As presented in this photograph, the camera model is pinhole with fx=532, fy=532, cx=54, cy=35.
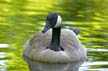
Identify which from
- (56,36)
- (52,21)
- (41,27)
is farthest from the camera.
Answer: (41,27)

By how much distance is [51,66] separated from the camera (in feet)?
37.0

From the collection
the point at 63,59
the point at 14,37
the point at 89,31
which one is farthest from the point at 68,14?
the point at 63,59

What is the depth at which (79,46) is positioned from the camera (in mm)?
11812

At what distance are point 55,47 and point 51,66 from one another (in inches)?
20.9

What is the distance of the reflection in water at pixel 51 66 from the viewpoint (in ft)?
36.1

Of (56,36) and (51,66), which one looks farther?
(56,36)

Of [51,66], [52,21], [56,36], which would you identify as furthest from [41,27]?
[51,66]

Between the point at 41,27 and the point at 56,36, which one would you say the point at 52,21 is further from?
the point at 41,27

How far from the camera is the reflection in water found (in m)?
11.0

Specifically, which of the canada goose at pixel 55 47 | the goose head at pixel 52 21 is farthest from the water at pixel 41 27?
the goose head at pixel 52 21

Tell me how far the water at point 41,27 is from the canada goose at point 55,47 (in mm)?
154

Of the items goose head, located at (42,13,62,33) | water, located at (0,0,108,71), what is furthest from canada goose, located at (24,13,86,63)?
water, located at (0,0,108,71)

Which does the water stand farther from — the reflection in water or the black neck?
the black neck

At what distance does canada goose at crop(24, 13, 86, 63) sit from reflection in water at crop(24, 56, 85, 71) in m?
0.09
